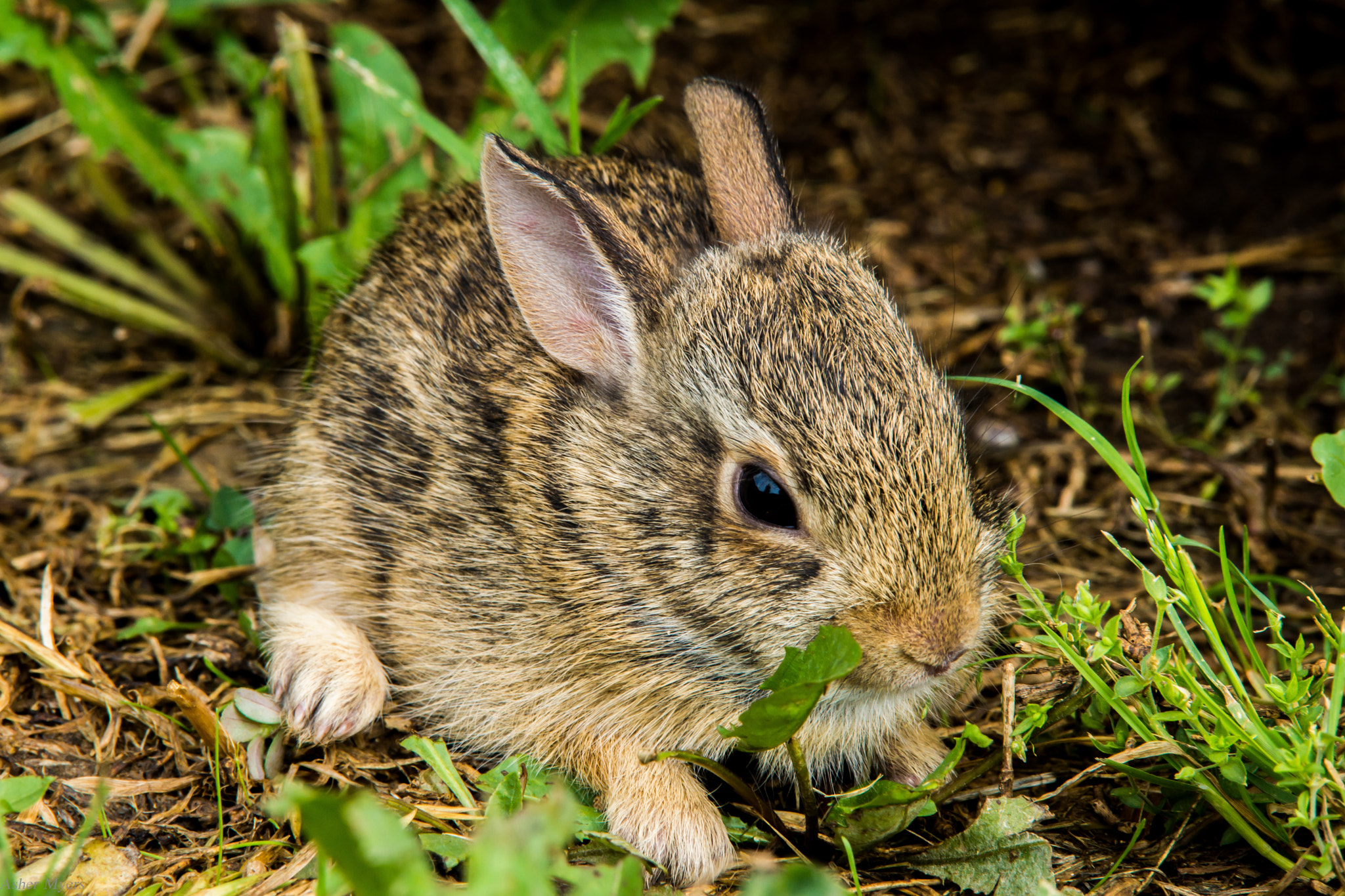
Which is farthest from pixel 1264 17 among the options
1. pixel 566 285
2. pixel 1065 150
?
pixel 566 285

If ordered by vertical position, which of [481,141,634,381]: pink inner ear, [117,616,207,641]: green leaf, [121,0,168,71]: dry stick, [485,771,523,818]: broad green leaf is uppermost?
[121,0,168,71]: dry stick

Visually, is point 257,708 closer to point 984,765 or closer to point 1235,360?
point 984,765

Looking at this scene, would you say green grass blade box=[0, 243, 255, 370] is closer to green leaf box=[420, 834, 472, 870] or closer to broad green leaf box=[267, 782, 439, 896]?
green leaf box=[420, 834, 472, 870]

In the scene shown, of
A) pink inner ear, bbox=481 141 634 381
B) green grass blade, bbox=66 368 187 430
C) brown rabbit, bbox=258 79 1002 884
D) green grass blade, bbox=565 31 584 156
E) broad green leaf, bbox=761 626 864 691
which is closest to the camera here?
broad green leaf, bbox=761 626 864 691

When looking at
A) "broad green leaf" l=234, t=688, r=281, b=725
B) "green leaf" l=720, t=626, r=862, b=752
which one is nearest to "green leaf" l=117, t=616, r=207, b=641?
"broad green leaf" l=234, t=688, r=281, b=725

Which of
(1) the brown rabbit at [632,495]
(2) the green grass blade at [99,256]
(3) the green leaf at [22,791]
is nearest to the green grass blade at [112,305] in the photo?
(2) the green grass blade at [99,256]

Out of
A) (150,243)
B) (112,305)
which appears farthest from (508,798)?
(150,243)

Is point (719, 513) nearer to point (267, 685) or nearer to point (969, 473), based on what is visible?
point (969, 473)
